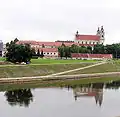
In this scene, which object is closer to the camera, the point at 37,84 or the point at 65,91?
the point at 65,91

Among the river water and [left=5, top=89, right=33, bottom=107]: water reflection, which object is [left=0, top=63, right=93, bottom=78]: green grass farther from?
[left=5, top=89, right=33, bottom=107]: water reflection

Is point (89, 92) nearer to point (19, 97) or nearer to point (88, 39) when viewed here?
point (19, 97)

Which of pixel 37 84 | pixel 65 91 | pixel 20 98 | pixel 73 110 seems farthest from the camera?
pixel 37 84

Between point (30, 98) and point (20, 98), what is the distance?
926mm

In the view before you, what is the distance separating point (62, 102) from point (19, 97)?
4.69 metres

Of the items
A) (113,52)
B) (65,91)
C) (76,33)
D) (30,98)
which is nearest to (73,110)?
(30,98)

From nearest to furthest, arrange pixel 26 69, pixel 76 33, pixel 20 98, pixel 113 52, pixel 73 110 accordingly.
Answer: pixel 73 110
pixel 20 98
pixel 26 69
pixel 113 52
pixel 76 33

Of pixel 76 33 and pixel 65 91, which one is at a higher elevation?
pixel 76 33

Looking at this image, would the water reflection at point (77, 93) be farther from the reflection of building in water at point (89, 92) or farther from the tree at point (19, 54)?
the tree at point (19, 54)

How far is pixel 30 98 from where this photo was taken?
3228 cm

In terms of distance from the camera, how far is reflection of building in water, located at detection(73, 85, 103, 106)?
33.8 meters

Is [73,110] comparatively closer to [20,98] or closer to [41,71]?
[20,98]

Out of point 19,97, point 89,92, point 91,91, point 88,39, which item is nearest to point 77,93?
point 89,92

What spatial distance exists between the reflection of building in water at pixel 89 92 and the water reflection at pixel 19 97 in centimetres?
481
